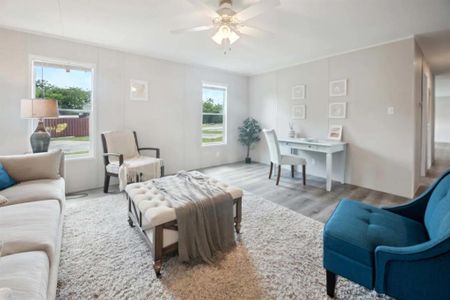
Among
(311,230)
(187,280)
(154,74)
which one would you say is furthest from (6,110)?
(311,230)

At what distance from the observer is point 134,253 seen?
2.01 m

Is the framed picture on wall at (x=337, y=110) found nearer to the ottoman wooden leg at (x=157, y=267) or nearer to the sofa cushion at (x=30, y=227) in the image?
the ottoman wooden leg at (x=157, y=267)

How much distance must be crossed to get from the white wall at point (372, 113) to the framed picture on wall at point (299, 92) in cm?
10

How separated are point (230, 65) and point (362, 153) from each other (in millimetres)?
3236

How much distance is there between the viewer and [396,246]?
1.36m

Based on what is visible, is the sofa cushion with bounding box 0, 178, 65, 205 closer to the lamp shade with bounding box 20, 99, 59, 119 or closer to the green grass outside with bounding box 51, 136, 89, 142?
the lamp shade with bounding box 20, 99, 59, 119

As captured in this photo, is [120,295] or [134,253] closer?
[120,295]

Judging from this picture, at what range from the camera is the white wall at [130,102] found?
318 centimetres

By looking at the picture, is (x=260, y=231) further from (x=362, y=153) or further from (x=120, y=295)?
(x=362, y=153)

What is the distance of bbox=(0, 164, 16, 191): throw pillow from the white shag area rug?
0.69 meters

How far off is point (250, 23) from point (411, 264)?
292 centimetres

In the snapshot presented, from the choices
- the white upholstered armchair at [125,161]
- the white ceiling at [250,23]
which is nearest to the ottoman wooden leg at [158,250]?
the white upholstered armchair at [125,161]

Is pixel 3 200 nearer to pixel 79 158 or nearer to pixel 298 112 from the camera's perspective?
pixel 79 158

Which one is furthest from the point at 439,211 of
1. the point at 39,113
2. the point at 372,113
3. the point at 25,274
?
the point at 39,113
